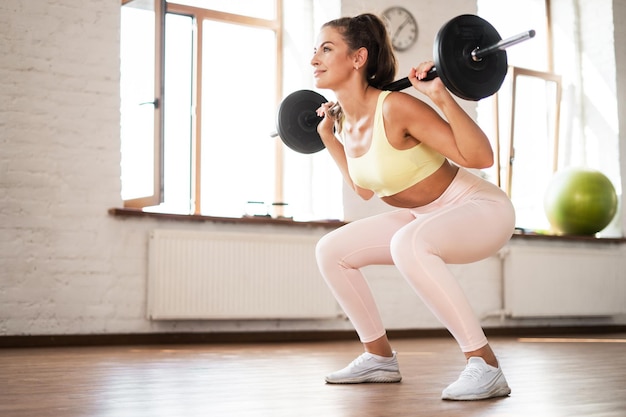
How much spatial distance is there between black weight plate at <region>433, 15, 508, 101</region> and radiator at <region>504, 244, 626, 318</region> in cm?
378

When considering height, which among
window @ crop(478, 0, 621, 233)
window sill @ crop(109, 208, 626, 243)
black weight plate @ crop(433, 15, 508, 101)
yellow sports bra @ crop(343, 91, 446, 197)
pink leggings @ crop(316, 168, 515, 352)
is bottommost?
pink leggings @ crop(316, 168, 515, 352)

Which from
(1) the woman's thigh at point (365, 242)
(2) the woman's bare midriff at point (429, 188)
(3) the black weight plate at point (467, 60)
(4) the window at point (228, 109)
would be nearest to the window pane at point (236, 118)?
(4) the window at point (228, 109)

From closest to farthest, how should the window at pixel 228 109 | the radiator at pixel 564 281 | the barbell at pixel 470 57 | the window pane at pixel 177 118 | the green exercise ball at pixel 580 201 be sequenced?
1. the barbell at pixel 470 57
2. the window at pixel 228 109
3. the window pane at pixel 177 118
4. the radiator at pixel 564 281
5. the green exercise ball at pixel 580 201

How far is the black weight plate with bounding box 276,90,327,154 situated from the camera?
282 centimetres

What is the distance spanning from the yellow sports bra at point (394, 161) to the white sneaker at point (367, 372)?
530mm

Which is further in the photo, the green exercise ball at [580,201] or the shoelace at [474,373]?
the green exercise ball at [580,201]

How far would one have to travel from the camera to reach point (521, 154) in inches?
251

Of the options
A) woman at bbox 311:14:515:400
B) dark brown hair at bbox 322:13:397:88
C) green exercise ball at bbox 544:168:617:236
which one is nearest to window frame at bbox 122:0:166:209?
woman at bbox 311:14:515:400

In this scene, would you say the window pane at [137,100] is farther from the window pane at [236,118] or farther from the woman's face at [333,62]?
the woman's face at [333,62]

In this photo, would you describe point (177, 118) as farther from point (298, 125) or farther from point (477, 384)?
point (477, 384)

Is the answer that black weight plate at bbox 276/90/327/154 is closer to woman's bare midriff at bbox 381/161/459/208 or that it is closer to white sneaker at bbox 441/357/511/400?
woman's bare midriff at bbox 381/161/459/208

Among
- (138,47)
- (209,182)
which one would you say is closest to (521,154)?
(209,182)

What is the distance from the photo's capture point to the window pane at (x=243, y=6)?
5.21m

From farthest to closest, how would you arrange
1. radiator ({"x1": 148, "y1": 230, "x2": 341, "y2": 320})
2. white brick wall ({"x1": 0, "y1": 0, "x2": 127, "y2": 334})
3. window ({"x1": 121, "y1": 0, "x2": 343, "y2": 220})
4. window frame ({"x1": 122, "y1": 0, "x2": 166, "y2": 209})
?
window ({"x1": 121, "y1": 0, "x2": 343, "y2": 220}) < radiator ({"x1": 148, "y1": 230, "x2": 341, "y2": 320}) < window frame ({"x1": 122, "y1": 0, "x2": 166, "y2": 209}) < white brick wall ({"x1": 0, "y1": 0, "x2": 127, "y2": 334})
